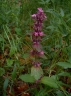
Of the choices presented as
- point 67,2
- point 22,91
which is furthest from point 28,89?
point 67,2

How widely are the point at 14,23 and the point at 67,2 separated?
74 cm

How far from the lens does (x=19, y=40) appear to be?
180 cm

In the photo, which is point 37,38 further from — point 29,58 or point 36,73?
point 29,58

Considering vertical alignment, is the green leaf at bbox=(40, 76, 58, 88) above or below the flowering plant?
below

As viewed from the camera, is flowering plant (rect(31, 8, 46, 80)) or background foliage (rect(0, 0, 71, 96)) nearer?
Result: flowering plant (rect(31, 8, 46, 80))

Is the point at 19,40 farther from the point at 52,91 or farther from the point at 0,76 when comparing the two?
the point at 52,91

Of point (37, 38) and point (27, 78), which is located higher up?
point (37, 38)

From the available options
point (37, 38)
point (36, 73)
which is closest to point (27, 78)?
point (36, 73)

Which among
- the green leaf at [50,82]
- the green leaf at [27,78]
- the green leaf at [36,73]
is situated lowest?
the green leaf at [50,82]

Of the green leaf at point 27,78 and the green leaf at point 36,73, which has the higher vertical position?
the green leaf at point 36,73

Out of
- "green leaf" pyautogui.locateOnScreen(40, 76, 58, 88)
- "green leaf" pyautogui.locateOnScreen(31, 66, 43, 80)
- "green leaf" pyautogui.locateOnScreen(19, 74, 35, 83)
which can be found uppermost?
"green leaf" pyautogui.locateOnScreen(31, 66, 43, 80)

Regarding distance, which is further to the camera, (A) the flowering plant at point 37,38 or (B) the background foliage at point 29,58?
(B) the background foliage at point 29,58

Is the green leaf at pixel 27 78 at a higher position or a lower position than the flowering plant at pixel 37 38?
lower

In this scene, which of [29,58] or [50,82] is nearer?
[50,82]
